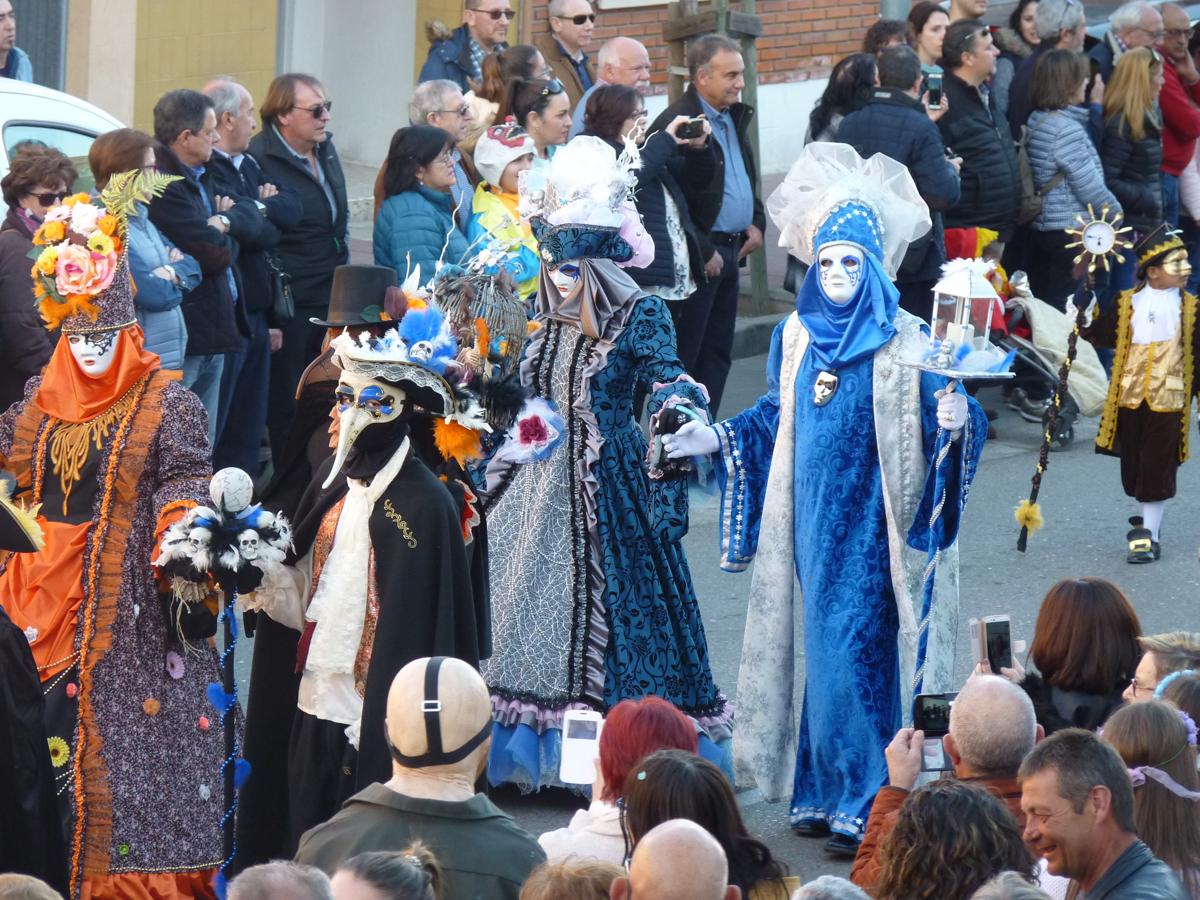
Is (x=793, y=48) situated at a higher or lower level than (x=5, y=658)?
higher

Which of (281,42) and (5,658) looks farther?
(281,42)

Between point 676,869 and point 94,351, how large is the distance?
3.12 m

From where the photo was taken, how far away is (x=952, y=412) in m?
6.36

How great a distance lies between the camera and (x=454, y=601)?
225 inches

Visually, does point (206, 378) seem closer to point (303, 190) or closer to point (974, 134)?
point (303, 190)

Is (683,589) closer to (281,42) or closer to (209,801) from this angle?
(209,801)

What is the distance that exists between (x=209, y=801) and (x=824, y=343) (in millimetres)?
2423

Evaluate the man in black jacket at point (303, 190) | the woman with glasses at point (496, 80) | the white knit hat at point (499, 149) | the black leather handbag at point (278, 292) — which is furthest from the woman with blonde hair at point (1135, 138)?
the black leather handbag at point (278, 292)

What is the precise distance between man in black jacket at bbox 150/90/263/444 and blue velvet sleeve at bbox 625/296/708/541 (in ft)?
8.04

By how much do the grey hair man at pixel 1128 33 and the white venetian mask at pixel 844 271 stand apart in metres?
7.35

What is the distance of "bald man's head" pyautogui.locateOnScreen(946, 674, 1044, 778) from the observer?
466 centimetres

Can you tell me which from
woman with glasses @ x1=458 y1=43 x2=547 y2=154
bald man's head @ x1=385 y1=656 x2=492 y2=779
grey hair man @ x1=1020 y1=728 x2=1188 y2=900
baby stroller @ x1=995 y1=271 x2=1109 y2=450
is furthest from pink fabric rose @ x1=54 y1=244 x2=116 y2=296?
baby stroller @ x1=995 y1=271 x2=1109 y2=450

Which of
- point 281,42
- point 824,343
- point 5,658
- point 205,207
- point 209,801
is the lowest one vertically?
point 209,801

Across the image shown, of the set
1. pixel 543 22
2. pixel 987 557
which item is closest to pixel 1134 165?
pixel 987 557
